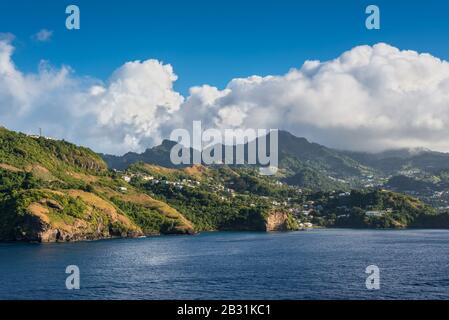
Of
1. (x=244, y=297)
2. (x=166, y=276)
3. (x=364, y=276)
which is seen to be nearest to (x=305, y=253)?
(x=364, y=276)

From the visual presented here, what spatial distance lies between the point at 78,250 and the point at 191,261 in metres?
49.0

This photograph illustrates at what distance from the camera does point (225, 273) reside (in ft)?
376

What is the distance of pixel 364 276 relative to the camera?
106750mm

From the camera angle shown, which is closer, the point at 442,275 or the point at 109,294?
the point at 109,294

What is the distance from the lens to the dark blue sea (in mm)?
90250

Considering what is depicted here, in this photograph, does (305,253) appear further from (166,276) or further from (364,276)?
(166,276)

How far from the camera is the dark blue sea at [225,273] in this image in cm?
9025

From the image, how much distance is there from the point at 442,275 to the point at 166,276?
6107 centimetres
